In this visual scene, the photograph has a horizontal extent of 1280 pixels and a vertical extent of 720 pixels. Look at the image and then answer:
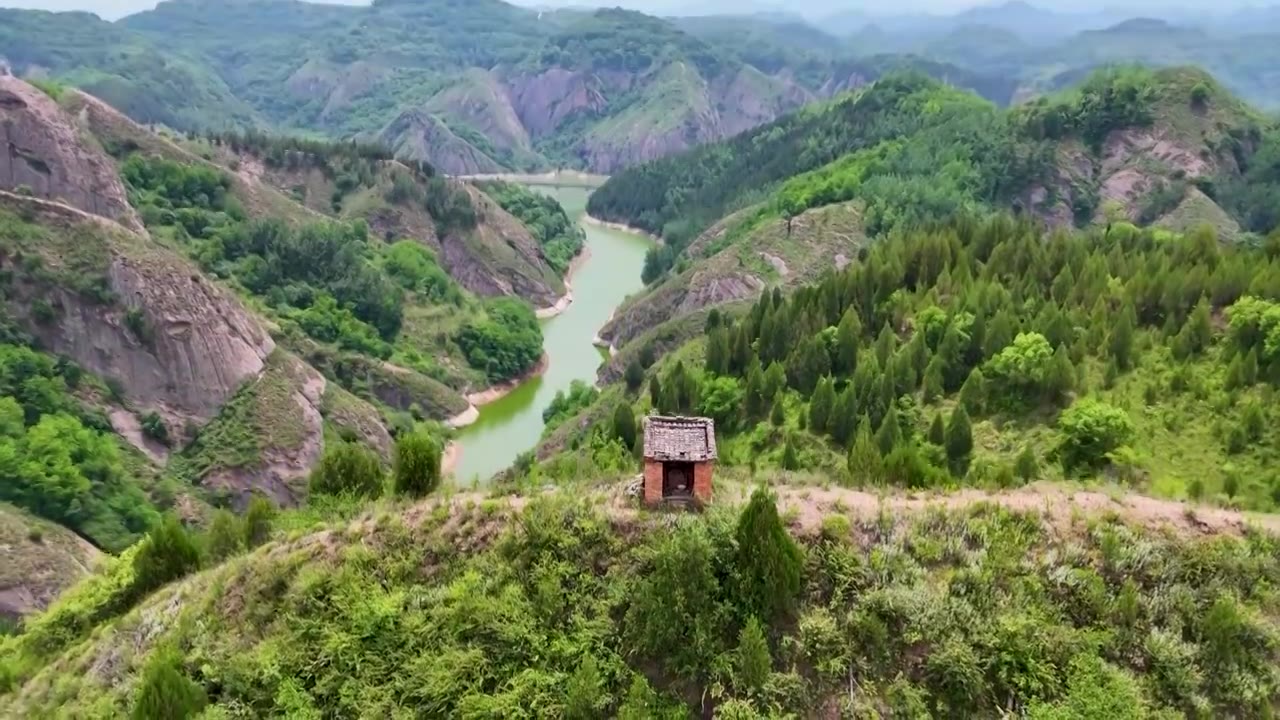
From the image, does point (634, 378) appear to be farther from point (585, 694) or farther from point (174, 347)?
point (585, 694)

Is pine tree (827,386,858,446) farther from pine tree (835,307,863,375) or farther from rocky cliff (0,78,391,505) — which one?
rocky cliff (0,78,391,505)

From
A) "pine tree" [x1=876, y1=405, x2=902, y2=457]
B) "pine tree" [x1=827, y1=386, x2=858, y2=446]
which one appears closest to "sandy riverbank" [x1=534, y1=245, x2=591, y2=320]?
"pine tree" [x1=827, y1=386, x2=858, y2=446]

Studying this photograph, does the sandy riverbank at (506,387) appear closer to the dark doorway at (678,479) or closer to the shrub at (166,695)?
the dark doorway at (678,479)

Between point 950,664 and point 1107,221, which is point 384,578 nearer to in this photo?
point 950,664

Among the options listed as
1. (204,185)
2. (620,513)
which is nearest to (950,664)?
(620,513)

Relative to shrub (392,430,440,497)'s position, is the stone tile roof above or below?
above

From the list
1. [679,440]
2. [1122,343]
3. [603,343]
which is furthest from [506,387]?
[679,440]

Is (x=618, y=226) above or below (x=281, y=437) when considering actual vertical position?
below
